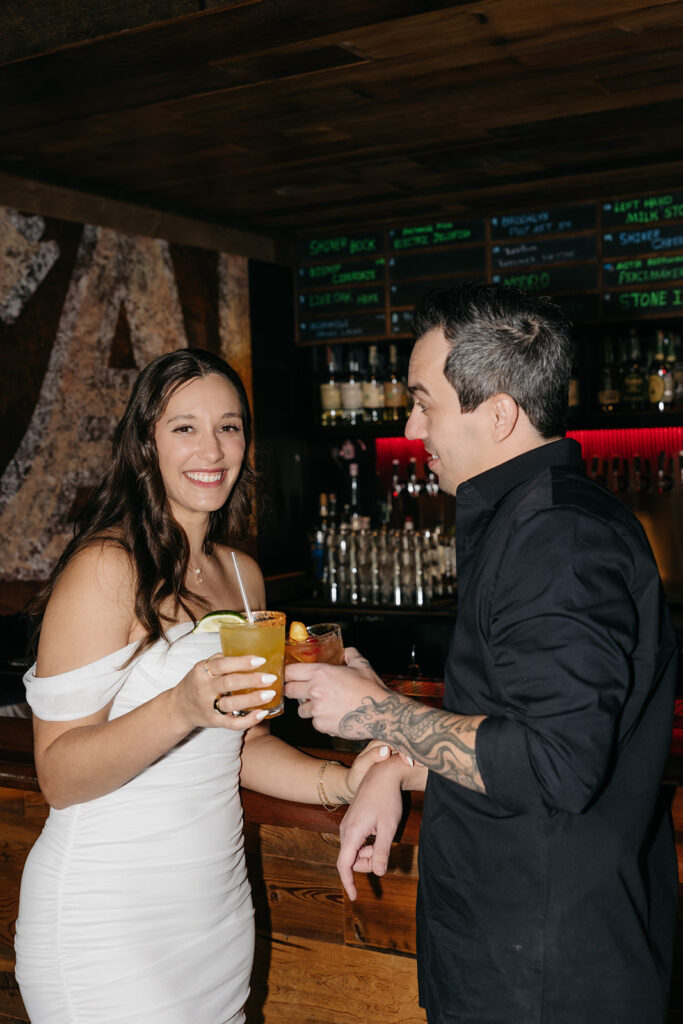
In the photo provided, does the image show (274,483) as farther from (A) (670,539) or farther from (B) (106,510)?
(B) (106,510)

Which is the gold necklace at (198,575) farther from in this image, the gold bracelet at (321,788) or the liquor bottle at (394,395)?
the liquor bottle at (394,395)

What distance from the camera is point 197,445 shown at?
6.10ft

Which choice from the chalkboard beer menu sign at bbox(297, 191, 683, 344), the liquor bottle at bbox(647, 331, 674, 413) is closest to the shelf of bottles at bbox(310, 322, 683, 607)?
the liquor bottle at bbox(647, 331, 674, 413)

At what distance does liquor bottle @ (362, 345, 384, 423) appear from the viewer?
5.34 meters

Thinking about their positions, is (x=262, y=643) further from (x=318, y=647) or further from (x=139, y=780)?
(x=139, y=780)

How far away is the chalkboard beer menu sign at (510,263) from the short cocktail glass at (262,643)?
10.6 feet

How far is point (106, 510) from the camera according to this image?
1.87 meters

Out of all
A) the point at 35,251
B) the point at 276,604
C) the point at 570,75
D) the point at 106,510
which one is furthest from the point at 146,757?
the point at 276,604

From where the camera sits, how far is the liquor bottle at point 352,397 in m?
5.48

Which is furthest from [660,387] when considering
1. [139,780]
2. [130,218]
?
[139,780]

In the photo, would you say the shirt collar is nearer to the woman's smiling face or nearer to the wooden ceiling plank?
the woman's smiling face

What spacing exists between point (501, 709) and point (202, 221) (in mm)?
4120

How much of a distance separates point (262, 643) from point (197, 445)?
53 centimetres

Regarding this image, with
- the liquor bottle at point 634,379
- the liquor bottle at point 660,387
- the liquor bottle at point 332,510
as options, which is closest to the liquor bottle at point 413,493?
the liquor bottle at point 332,510
